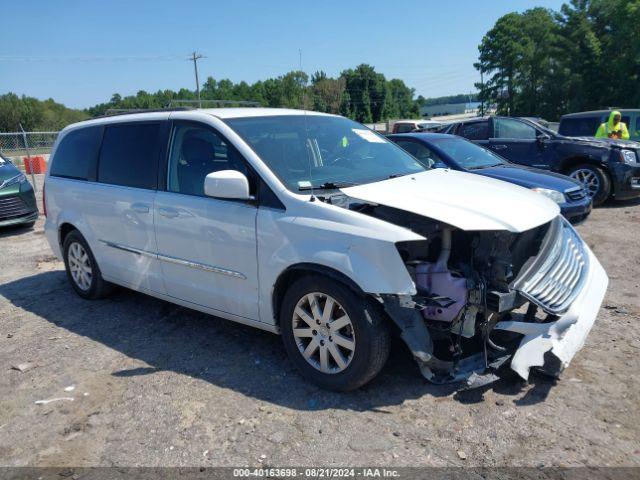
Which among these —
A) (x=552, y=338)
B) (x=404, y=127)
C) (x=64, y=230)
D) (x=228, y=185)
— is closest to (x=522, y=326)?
(x=552, y=338)

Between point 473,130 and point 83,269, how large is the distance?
828cm

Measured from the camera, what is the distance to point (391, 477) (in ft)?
8.72

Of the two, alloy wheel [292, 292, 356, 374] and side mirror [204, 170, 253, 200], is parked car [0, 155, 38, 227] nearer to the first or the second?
side mirror [204, 170, 253, 200]

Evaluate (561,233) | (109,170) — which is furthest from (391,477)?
(109,170)

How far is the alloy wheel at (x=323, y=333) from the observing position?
131 inches

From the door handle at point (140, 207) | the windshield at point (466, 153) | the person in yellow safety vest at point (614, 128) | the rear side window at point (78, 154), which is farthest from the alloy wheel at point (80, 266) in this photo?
the person in yellow safety vest at point (614, 128)

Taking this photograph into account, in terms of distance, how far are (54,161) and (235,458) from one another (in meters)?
4.33

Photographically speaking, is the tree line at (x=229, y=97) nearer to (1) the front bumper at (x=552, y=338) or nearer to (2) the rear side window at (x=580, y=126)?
(2) the rear side window at (x=580, y=126)

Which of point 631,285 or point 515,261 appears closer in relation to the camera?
point 515,261

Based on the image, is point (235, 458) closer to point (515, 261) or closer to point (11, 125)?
point (515, 261)

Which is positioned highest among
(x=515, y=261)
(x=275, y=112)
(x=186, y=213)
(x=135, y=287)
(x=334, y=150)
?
(x=275, y=112)

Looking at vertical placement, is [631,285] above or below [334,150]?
below

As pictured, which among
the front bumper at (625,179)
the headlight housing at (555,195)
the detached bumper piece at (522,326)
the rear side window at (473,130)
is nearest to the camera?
the detached bumper piece at (522,326)

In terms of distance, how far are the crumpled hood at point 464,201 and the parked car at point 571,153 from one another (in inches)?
252
